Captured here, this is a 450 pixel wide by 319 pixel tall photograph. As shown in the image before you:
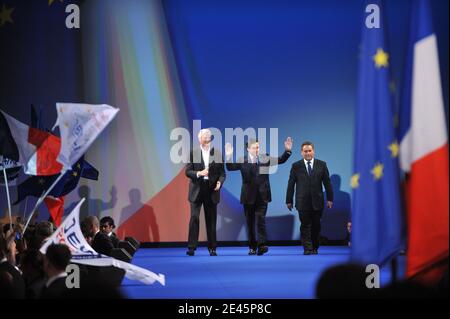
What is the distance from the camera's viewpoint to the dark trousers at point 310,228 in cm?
1032

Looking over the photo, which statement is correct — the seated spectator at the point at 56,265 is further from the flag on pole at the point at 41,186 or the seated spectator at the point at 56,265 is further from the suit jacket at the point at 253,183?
the suit jacket at the point at 253,183

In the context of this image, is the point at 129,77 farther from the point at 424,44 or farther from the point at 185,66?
the point at 424,44

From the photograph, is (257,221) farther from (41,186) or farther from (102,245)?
(102,245)

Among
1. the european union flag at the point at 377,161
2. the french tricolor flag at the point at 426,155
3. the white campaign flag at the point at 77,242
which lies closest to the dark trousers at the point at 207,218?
the white campaign flag at the point at 77,242

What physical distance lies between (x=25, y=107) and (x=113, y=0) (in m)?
2.31

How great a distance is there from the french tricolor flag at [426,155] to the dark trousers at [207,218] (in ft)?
18.5

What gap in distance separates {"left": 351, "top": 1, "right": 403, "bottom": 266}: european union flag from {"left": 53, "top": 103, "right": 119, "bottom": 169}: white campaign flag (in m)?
2.21

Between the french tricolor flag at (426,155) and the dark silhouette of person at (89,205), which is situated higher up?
the french tricolor flag at (426,155)

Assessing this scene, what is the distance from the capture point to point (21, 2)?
12266 millimetres

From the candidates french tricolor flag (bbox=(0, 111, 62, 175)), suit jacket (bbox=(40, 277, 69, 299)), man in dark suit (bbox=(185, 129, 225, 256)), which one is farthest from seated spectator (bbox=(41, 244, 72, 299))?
man in dark suit (bbox=(185, 129, 225, 256))

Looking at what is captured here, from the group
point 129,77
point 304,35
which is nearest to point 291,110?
point 304,35

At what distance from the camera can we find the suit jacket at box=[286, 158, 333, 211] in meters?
10.5

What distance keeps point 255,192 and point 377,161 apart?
18.3 ft
